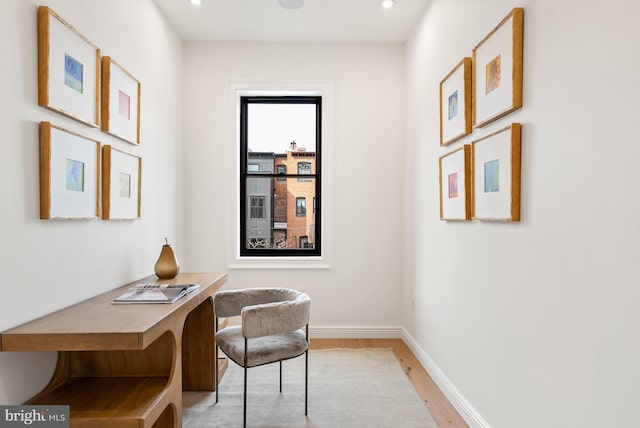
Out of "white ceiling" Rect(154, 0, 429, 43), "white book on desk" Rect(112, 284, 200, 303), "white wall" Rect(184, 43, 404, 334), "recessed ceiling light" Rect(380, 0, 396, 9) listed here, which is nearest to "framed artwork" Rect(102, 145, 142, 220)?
"white book on desk" Rect(112, 284, 200, 303)

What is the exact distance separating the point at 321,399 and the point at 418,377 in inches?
29.4

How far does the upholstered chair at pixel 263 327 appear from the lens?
6.43ft

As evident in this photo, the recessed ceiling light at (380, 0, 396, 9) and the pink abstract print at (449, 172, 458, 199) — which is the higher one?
the recessed ceiling light at (380, 0, 396, 9)

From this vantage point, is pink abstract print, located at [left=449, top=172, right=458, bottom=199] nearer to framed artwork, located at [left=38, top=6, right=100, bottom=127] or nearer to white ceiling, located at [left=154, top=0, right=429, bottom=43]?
white ceiling, located at [left=154, top=0, right=429, bottom=43]

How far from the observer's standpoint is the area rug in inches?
85.2

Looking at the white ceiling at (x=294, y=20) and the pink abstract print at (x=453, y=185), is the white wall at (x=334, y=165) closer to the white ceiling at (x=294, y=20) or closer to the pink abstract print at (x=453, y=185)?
the white ceiling at (x=294, y=20)

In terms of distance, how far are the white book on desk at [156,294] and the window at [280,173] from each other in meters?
1.68

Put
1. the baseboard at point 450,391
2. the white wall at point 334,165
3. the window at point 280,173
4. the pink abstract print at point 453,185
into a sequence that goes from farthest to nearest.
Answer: the window at point 280,173 < the white wall at point 334,165 < the pink abstract print at point 453,185 < the baseboard at point 450,391

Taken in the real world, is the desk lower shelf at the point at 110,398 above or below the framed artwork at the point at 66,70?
→ below

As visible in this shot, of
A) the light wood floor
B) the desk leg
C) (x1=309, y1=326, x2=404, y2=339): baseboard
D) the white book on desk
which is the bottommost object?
the light wood floor

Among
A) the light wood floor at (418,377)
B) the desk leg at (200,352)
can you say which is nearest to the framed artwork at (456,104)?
the light wood floor at (418,377)

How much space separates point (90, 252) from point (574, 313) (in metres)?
2.11

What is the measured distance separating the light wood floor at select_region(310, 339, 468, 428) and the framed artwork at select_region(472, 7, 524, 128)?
1577 mm

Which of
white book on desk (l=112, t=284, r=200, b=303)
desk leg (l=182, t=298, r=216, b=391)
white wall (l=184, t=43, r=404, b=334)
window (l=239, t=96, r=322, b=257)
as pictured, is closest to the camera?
white book on desk (l=112, t=284, r=200, b=303)
